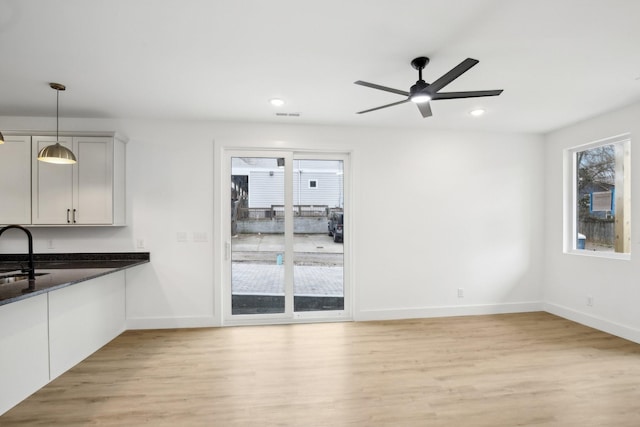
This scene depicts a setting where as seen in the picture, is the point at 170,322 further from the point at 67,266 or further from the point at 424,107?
the point at 424,107

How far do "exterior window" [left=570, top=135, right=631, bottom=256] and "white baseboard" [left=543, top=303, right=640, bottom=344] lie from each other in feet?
2.71

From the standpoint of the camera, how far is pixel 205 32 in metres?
2.00

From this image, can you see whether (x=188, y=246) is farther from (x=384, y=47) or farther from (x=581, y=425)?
(x=581, y=425)

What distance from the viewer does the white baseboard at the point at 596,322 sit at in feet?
10.9

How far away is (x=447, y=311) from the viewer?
13.7 ft

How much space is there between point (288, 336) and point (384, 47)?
10.1 ft

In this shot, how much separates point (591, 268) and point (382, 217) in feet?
8.91

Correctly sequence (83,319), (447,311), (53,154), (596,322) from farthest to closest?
(447,311) < (596,322) < (83,319) < (53,154)

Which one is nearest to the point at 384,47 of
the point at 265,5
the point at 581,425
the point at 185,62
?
the point at 265,5

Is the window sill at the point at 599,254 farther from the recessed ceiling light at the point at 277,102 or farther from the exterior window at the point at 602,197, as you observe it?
the recessed ceiling light at the point at 277,102

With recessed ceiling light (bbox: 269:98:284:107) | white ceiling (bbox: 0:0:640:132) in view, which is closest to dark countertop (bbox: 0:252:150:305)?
white ceiling (bbox: 0:0:640:132)

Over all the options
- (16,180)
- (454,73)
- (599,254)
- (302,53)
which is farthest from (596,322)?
(16,180)

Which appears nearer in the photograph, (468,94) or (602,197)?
(468,94)

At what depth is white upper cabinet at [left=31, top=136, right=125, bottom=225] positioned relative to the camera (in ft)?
10.8
